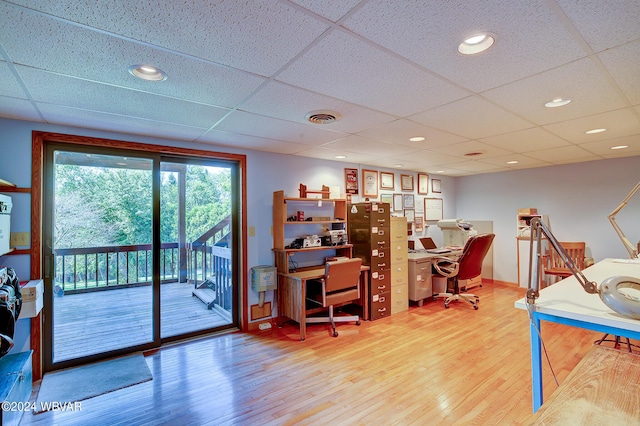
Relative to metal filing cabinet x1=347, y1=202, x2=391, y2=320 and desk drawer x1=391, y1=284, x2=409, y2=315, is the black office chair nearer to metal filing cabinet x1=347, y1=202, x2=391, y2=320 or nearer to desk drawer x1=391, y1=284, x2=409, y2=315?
desk drawer x1=391, y1=284, x2=409, y2=315

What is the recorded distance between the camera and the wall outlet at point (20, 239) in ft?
8.21

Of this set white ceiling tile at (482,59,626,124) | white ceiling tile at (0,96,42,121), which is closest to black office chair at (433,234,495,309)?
white ceiling tile at (482,59,626,124)

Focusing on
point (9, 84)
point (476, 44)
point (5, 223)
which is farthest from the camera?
point (5, 223)

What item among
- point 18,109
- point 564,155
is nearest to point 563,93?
point 564,155

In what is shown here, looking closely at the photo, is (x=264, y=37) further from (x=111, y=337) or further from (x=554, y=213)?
(x=554, y=213)

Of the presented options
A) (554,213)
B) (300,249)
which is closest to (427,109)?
(300,249)

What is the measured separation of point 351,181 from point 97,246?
3.36 metres

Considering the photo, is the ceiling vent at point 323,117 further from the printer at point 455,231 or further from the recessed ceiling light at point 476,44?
the printer at point 455,231

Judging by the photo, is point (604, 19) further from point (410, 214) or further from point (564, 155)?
point (410, 214)

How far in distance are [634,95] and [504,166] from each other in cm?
326

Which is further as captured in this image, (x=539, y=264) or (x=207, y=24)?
(x=539, y=264)

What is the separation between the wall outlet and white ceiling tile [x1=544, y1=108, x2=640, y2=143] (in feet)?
15.4

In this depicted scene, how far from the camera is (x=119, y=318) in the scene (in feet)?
12.4

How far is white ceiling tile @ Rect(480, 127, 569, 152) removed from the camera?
3.13 metres
